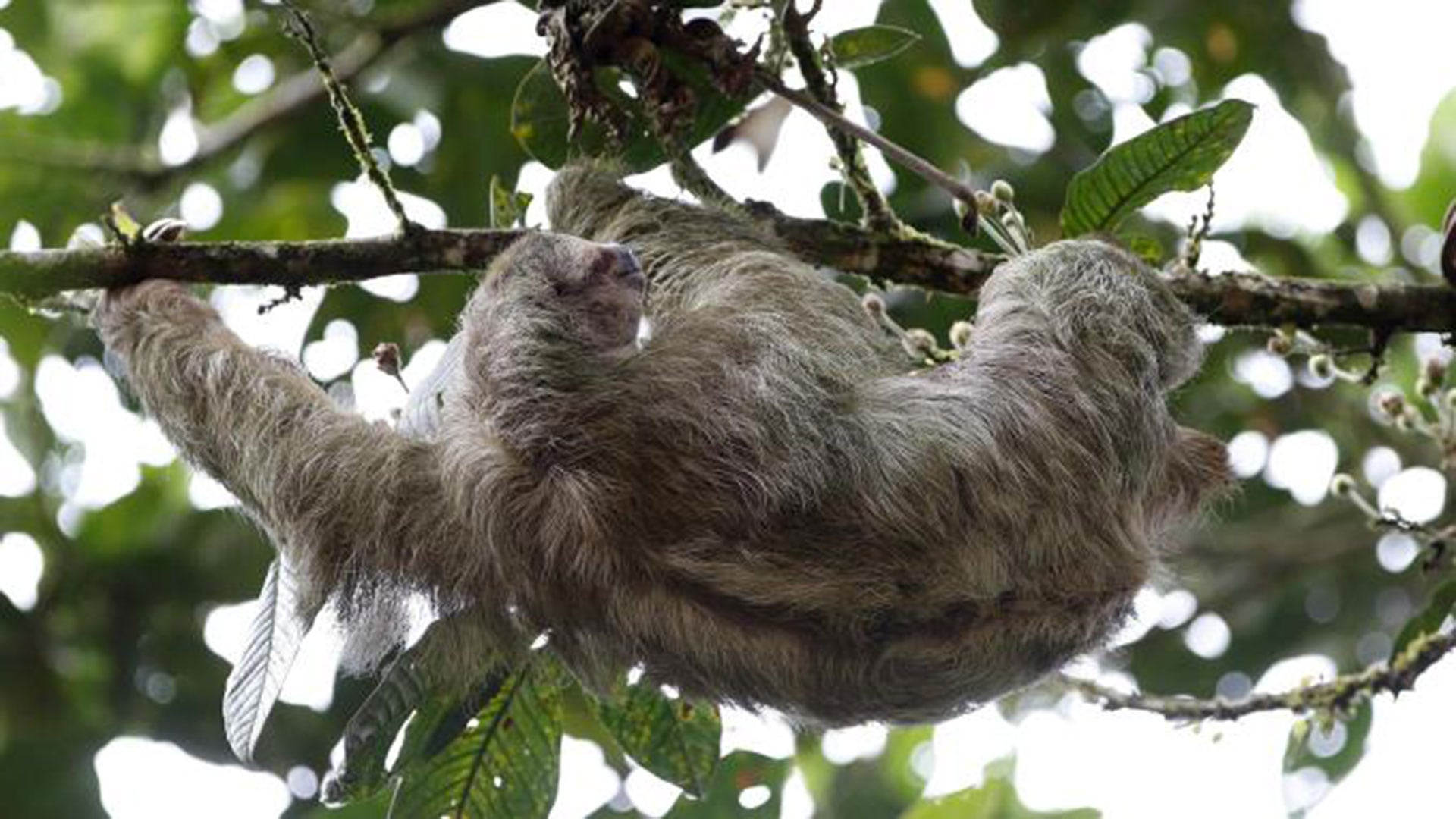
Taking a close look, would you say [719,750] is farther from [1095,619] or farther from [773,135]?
[773,135]

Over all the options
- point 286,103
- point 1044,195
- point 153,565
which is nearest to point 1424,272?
point 1044,195

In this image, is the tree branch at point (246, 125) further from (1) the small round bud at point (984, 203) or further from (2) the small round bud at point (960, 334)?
(1) the small round bud at point (984, 203)

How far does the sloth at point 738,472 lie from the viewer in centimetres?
534

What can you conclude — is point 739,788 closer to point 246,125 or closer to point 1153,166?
point 1153,166

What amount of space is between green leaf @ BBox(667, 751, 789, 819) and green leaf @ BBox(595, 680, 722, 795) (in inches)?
15.5

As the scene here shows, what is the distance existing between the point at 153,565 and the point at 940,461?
567cm

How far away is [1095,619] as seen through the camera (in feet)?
18.6

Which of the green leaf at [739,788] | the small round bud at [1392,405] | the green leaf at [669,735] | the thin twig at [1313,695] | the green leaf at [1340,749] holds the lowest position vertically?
the green leaf at [1340,749]

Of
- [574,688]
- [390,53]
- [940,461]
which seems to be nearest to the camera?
[940,461]

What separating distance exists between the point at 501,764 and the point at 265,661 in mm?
840

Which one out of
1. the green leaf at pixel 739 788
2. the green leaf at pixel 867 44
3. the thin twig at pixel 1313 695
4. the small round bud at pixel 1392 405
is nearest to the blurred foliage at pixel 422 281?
the green leaf at pixel 739 788

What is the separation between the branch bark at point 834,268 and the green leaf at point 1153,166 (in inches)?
11.6

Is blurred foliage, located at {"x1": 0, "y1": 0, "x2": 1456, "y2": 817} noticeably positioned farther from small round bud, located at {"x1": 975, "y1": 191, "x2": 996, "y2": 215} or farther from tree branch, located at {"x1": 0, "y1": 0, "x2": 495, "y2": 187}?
small round bud, located at {"x1": 975, "y1": 191, "x2": 996, "y2": 215}

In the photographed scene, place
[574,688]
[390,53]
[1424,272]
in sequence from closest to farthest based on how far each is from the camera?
[574,688] → [390,53] → [1424,272]
